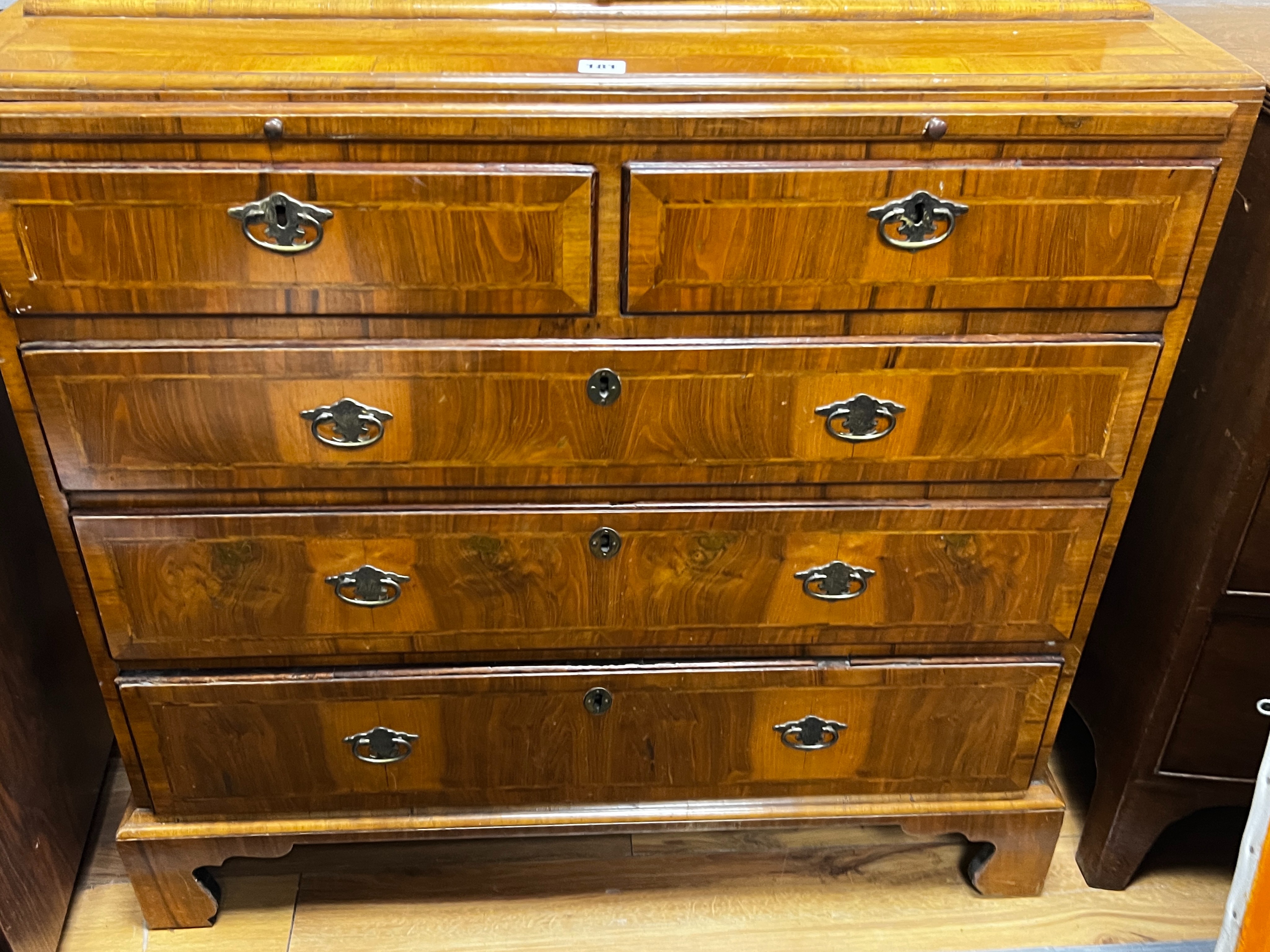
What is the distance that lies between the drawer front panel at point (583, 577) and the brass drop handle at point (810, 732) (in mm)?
115

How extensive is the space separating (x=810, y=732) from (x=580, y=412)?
489mm

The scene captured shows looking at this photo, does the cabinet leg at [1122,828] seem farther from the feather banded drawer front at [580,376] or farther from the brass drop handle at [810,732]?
the brass drop handle at [810,732]

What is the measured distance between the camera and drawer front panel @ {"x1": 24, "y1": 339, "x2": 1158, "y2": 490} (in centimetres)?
102

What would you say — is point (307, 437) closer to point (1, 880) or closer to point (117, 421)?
point (117, 421)

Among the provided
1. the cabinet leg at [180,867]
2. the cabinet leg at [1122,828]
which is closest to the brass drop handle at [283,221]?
the cabinet leg at [180,867]

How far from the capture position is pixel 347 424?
1050mm

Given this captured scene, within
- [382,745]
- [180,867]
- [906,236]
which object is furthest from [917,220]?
[180,867]

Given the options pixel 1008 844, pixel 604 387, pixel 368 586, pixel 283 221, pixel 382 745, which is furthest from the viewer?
pixel 1008 844

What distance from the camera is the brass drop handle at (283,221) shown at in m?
0.94

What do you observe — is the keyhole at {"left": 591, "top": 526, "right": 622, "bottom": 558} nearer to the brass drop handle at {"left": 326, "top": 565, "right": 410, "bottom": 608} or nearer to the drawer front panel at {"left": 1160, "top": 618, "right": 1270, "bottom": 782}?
the brass drop handle at {"left": 326, "top": 565, "right": 410, "bottom": 608}

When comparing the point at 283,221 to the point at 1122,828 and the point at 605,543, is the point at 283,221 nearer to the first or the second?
the point at 605,543

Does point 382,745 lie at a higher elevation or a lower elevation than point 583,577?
lower

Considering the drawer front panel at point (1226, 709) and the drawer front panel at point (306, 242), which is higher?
the drawer front panel at point (306, 242)

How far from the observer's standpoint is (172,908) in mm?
1381
